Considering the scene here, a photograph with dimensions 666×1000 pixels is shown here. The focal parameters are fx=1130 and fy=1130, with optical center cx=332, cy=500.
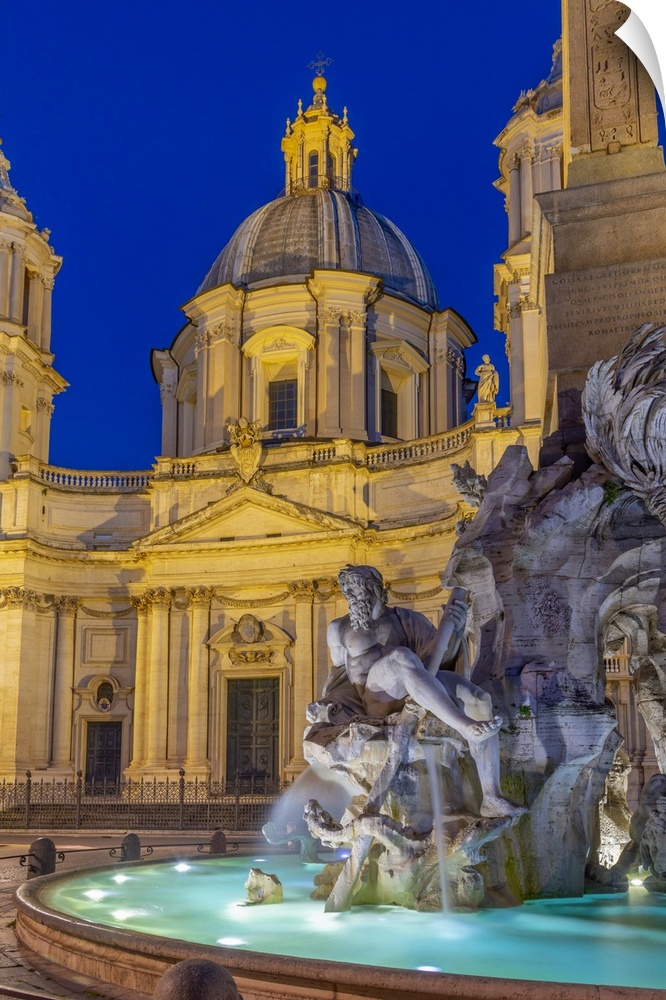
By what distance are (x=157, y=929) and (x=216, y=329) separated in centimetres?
3721

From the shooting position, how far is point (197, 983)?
3869 mm

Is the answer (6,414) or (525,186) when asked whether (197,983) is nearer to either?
(525,186)

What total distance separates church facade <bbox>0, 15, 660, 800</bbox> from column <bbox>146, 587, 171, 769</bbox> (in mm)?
64

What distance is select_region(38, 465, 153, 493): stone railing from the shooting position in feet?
127

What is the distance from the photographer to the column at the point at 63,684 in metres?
37.0

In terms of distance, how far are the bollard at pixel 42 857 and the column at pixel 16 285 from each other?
3041 cm

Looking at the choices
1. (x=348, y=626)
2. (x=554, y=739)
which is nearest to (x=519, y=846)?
(x=554, y=739)

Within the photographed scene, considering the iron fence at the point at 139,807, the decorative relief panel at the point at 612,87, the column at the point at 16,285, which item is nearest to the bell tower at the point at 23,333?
the column at the point at 16,285

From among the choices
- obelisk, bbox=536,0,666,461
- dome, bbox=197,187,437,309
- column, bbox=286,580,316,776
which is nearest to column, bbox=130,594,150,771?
column, bbox=286,580,316,776

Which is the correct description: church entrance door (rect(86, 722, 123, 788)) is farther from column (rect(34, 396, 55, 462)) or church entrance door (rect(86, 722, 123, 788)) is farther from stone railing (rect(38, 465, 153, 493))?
column (rect(34, 396, 55, 462))

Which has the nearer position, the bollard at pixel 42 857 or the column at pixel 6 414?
the bollard at pixel 42 857

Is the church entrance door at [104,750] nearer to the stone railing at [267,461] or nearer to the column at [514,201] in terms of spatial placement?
the stone railing at [267,461]

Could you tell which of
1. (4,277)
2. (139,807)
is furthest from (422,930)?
(4,277)

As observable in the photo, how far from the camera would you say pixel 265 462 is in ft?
124
